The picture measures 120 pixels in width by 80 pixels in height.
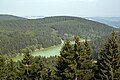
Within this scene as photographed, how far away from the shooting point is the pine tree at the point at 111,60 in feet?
68.4

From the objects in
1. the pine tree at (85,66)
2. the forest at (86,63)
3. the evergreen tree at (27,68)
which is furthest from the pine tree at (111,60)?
the evergreen tree at (27,68)

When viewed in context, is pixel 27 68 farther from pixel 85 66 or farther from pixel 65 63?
pixel 85 66

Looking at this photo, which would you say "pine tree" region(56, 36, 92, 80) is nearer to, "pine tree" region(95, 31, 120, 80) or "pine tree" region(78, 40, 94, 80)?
"pine tree" region(78, 40, 94, 80)

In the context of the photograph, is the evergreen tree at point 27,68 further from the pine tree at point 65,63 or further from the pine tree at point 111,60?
the pine tree at point 111,60

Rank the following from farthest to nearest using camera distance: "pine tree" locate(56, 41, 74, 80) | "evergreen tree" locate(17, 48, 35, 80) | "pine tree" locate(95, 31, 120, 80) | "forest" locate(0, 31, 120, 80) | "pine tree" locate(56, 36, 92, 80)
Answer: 1. "evergreen tree" locate(17, 48, 35, 80)
2. "pine tree" locate(56, 41, 74, 80)
3. "pine tree" locate(56, 36, 92, 80)
4. "forest" locate(0, 31, 120, 80)
5. "pine tree" locate(95, 31, 120, 80)

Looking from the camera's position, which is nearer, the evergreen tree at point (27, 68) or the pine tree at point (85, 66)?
the pine tree at point (85, 66)

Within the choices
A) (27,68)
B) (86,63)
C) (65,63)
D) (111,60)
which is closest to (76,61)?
(86,63)

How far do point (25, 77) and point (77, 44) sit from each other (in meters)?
8.60

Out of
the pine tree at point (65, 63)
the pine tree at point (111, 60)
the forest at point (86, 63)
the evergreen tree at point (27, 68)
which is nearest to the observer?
the pine tree at point (111, 60)

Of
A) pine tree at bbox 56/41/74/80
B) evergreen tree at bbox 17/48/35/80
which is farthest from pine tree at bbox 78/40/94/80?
evergreen tree at bbox 17/48/35/80

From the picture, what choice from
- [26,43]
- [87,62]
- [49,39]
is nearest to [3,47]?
[26,43]

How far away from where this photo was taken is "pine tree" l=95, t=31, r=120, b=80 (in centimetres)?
2086

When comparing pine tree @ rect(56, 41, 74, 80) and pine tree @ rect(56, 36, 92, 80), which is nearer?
pine tree @ rect(56, 36, 92, 80)

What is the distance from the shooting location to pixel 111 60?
21.0m
